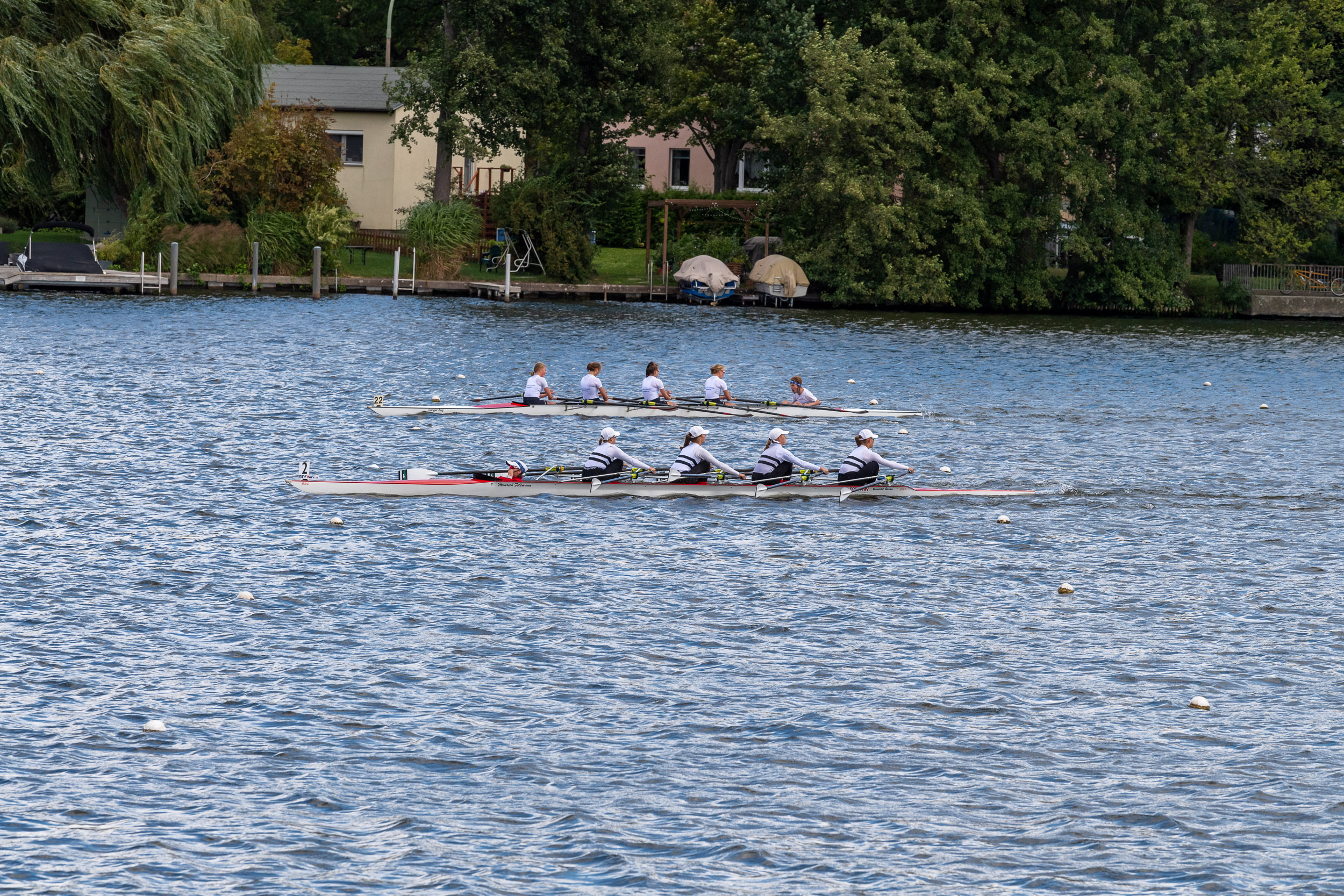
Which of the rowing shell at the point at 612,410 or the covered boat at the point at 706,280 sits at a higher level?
the covered boat at the point at 706,280

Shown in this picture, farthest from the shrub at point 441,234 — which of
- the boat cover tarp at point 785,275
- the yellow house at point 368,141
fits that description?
the boat cover tarp at point 785,275

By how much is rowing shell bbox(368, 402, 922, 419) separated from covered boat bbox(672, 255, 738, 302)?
34510mm

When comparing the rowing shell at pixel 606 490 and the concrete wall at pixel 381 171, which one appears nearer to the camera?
the rowing shell at pixel 606 490

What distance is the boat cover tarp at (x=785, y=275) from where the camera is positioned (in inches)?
2926

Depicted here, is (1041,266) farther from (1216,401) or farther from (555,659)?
(555,659)

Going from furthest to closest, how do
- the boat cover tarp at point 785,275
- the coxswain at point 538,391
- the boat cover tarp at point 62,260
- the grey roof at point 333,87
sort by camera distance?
the grey roof at point 333,87 → the boat cover tarp at point 785,275 → the boat cover tarp at point 62,260 → the coxswain at point 538,391

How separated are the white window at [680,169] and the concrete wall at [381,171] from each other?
46.8 ft

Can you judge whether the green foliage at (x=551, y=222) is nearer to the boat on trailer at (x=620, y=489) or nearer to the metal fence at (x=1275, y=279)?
the metal fence at (x=1275, y=279)

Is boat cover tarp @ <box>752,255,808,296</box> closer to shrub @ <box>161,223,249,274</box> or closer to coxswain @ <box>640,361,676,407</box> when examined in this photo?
shrub @ <box>161,223,249,274</box>

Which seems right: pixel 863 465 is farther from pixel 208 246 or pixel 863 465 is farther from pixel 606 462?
pixel 208 246

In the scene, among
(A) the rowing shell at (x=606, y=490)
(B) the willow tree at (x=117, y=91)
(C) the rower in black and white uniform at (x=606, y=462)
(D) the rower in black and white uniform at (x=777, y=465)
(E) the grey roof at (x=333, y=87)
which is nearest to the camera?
(A) the rowing shell at (x=606, y=490)

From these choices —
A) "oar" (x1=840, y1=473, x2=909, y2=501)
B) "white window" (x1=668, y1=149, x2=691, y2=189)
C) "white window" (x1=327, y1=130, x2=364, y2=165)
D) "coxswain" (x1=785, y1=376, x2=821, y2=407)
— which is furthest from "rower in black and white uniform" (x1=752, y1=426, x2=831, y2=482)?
"white window" (x1=668, y1=149, x2=691, y2=189)

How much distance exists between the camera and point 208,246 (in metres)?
72.2

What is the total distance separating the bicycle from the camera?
79.6 m
